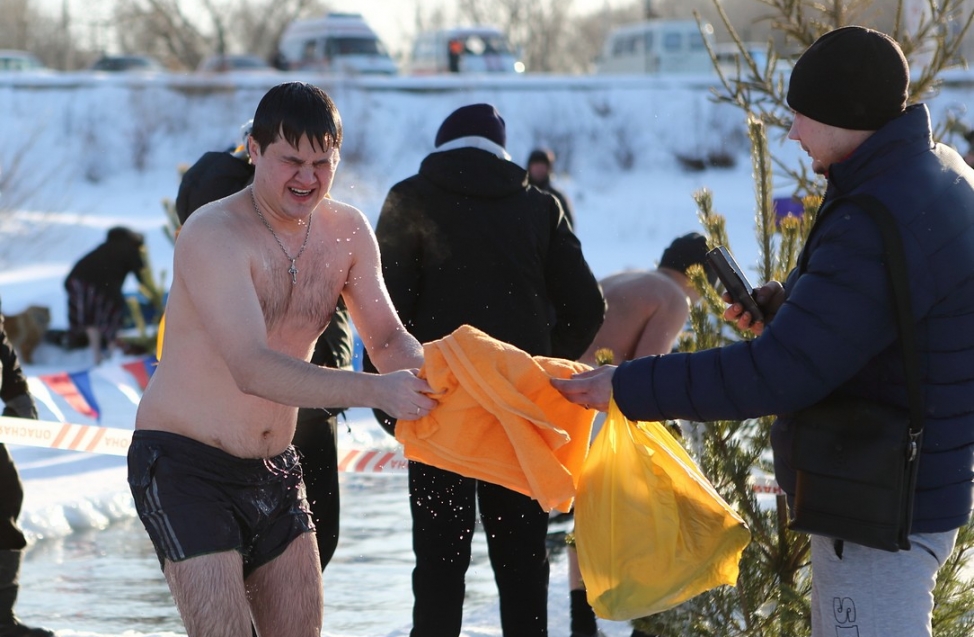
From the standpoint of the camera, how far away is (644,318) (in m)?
5.29

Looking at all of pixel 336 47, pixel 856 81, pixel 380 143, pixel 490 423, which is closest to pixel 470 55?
pixel 336 47

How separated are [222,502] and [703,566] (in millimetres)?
1202

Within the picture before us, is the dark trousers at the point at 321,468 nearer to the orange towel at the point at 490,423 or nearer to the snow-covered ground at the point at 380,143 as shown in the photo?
the orange towel at the point at 490,423

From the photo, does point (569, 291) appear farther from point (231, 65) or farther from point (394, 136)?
Result: point (231, 65)

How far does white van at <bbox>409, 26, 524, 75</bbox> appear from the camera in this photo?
33219mm

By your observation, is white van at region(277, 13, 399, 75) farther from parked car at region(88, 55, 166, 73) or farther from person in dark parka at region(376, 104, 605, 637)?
person in dark parka at region(376, 104, 605, 637)

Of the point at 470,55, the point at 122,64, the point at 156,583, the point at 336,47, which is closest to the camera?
the point at 156,583

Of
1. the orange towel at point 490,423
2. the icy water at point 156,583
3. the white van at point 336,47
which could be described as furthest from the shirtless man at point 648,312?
the white van at point 336,47

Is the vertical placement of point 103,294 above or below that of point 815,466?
below

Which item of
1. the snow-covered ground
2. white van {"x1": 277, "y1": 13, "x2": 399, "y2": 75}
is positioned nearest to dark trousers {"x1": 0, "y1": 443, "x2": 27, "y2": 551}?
the snow-covered ground

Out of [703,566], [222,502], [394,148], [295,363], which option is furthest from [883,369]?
[394,148]

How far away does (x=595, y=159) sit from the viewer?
1176 inches

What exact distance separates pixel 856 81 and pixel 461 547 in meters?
2.12

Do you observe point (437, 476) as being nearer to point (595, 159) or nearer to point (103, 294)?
point (103, 294)
